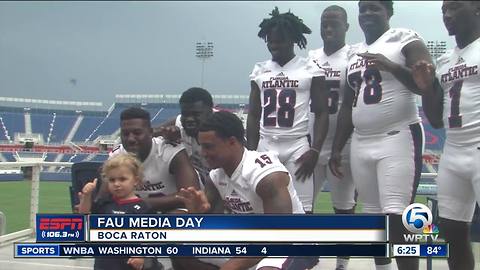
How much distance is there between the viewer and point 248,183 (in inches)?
81.4

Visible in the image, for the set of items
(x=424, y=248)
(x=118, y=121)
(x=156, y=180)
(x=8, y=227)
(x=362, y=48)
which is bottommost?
A: (x=8, y=227)

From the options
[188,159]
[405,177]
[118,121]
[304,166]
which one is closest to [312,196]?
[304,166]

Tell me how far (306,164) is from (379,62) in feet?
2.20

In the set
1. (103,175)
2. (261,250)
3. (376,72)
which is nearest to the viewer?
(261,250)

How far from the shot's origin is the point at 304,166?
106 inches

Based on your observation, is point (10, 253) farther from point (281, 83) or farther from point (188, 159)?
point (281, 83)

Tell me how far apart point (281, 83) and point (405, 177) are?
821mm

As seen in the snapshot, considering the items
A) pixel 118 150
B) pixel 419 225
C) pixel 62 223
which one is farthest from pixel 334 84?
pixel 62 223

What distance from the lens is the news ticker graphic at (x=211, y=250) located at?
6.79 ft

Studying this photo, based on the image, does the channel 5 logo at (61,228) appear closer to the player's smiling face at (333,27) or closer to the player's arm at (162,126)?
the player's arm at (162,126)

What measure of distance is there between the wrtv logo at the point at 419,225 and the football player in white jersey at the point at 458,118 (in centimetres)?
18

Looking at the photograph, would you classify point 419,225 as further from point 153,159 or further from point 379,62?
point 153,159

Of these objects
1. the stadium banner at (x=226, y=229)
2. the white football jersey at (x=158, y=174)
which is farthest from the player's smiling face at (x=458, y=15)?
the white football jersey at (x=158, y=174)

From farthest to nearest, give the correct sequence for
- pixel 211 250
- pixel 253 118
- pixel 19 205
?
1. pixel 19 205
2. pixel 253 118
3. pixel 211 250
